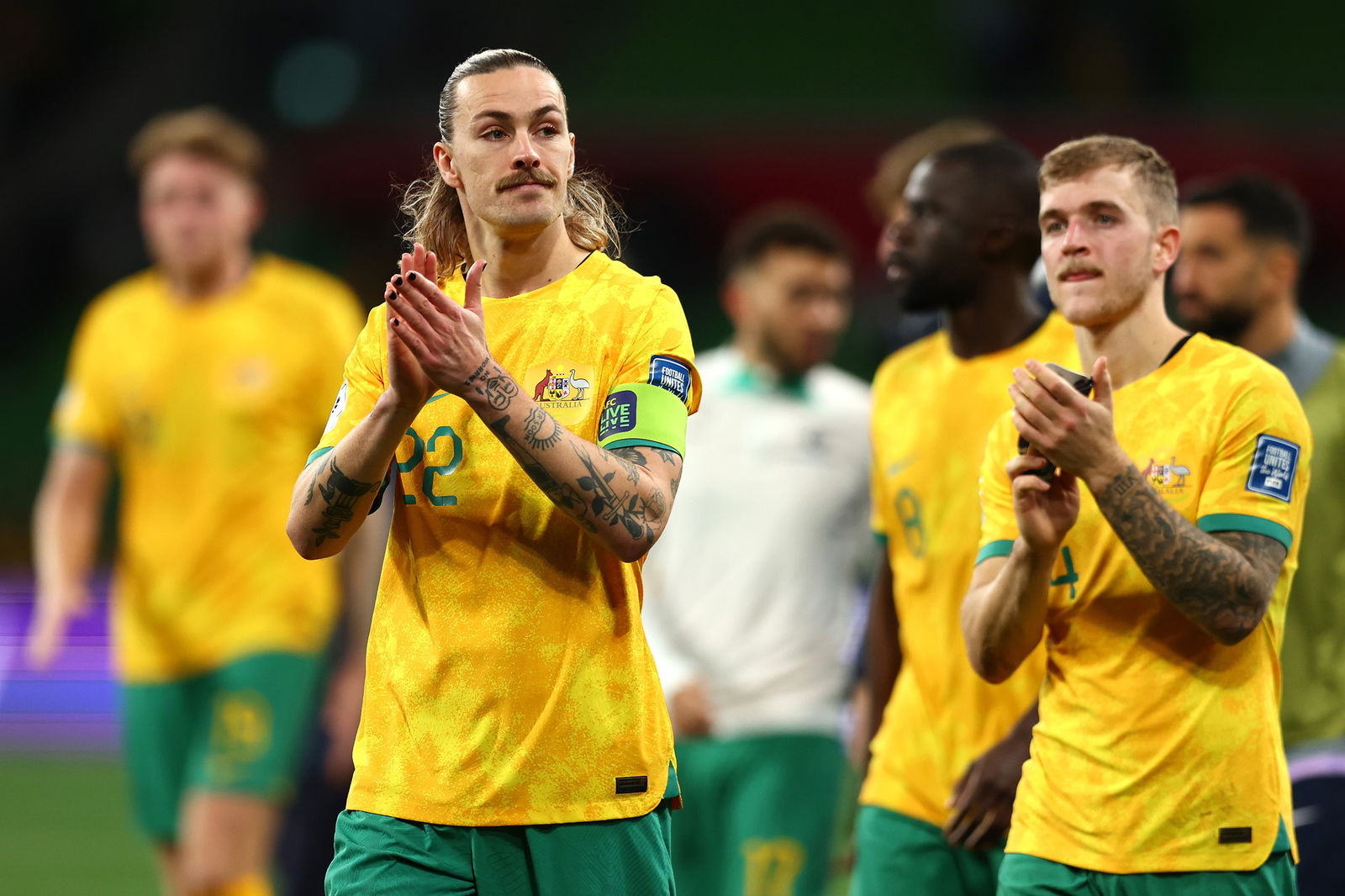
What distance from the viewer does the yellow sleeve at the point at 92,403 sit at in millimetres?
7441

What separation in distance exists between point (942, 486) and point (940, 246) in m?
0.63

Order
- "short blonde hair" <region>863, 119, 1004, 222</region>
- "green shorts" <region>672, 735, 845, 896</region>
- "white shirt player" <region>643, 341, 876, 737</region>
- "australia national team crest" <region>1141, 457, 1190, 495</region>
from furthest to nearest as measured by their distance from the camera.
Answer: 1. "white shirt player" <region>643, 341, 876, 737</region>
2. "green shorts" <region>672, 735, 845, 896</region>
3. "short blonde hair" <region>863, 119, 1004, 222</region>
4. "australia national team crest" <region>1141, 457, 1190, 495</region>

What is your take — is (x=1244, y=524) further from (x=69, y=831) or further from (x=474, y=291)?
(x=69, y=831)

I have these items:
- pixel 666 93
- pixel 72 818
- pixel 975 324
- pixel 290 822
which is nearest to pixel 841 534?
pixel 975 324

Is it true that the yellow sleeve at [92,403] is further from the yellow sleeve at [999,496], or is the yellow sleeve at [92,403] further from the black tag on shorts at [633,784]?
the black tag on shorts at [633,784]

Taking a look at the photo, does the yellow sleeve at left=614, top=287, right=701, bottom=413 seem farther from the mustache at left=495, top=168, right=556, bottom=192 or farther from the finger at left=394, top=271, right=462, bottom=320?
the finger at left=394, top=271, right=462, bottom=320

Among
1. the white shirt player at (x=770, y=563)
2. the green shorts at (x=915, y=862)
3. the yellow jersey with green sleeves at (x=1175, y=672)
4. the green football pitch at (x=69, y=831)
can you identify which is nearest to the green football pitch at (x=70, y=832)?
the green football pitch at (x=69, y=831)

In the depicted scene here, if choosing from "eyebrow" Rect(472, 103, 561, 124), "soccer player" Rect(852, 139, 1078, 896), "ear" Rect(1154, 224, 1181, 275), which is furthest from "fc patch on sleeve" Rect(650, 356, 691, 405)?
"soccer player" Rect(852, 139, 1078, 896)

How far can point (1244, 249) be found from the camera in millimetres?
5281

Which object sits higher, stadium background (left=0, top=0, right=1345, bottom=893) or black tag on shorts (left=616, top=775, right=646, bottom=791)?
stadium background (left=0, top=0, right=1345, bottom=893)

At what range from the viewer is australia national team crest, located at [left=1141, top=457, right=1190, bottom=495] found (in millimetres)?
3812

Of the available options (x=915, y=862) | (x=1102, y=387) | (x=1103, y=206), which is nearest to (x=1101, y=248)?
(x=1103, y=206)

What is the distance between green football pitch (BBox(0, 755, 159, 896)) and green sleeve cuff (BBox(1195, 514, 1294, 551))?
6621 millimetres

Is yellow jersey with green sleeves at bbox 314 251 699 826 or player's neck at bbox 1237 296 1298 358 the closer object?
yellow jersey with green sleeves at bbox 314 251 699 826
